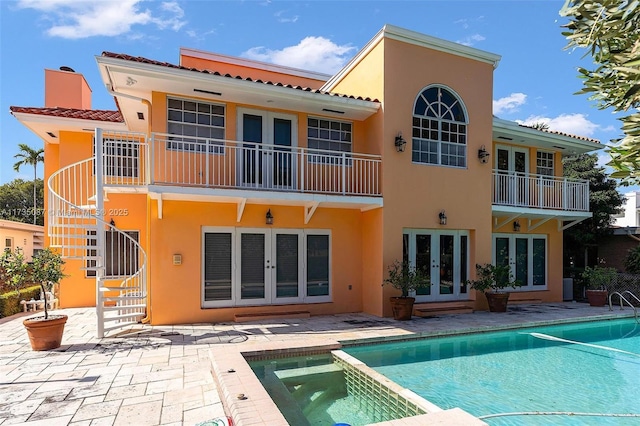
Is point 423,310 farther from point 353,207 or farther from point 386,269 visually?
point 353,207

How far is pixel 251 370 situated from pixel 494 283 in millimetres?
8956

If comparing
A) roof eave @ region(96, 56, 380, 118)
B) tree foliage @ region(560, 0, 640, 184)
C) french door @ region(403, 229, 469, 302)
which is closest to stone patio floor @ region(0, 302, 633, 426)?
french door @ region(403, 229, 469, 302)

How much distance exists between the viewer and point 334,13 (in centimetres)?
1063

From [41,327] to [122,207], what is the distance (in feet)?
18.9

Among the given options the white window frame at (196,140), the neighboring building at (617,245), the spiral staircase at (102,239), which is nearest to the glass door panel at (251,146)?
the white window frame at (196,140)

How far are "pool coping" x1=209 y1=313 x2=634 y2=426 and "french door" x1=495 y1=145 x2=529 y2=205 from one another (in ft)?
15.4

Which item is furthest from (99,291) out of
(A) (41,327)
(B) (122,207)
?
(B) (122,207)

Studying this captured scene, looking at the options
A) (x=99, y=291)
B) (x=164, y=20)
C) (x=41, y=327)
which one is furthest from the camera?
(x=164, y=20)

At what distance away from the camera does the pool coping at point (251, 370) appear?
14.0 feet

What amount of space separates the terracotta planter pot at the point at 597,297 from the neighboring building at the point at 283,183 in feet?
8.31

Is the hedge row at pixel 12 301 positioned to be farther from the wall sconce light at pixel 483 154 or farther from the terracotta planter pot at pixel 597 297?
the terracotta planter pot at pixel 597 297

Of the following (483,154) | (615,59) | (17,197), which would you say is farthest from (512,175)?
(17,197)

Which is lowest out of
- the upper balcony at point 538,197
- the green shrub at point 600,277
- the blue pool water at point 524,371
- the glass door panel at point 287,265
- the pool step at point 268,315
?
the blue pool water at point 524,371

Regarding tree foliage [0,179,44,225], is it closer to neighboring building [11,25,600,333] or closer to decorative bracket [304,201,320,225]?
neighboring building [11,25,600,333]
